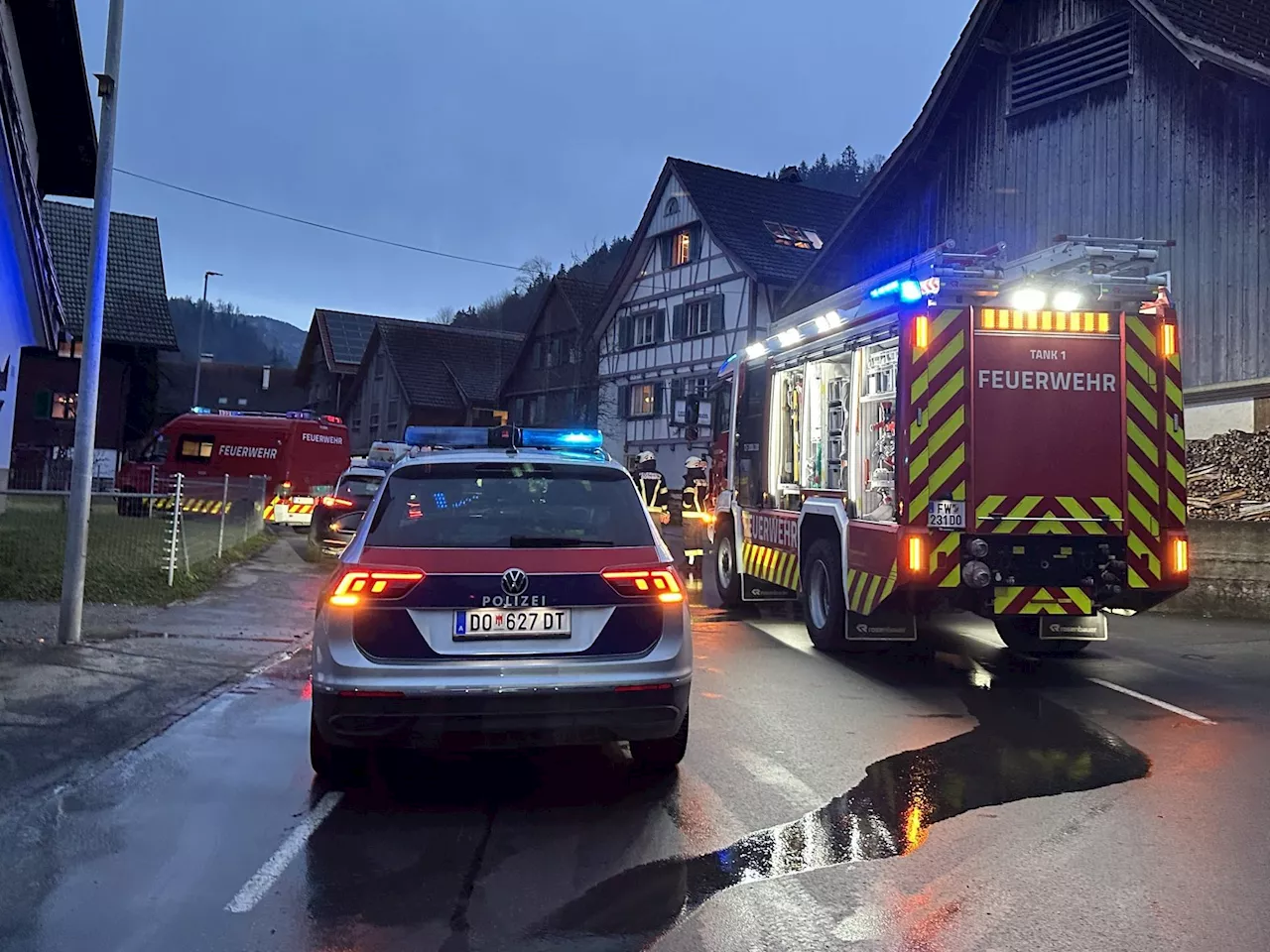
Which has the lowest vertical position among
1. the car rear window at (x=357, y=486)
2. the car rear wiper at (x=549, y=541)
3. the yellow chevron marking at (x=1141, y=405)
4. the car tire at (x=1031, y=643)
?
the car tire at (x=1031, y=643)

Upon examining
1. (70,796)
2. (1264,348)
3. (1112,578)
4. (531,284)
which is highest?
(531,284)

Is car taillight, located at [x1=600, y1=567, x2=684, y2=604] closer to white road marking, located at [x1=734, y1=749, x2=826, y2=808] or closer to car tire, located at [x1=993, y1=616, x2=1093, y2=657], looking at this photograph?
white road marking, located at [x1=734, y1=749, x2=826, y2=808]

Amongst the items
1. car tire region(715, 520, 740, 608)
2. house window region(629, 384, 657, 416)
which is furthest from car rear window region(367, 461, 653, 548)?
house window region(629, 384, 657, 416)

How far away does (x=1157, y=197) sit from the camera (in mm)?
17203

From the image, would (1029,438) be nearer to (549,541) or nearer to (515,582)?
(549,541)

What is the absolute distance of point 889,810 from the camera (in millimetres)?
5066

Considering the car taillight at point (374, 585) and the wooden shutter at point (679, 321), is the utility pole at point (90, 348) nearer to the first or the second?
the car taillight at point (374, 585)

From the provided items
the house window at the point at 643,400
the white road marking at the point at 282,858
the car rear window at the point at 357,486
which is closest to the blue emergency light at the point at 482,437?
the white road marking at the point at 282,858

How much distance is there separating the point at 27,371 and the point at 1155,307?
35121 millimetres

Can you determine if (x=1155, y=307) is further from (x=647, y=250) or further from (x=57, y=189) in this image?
(x=647, y=250)

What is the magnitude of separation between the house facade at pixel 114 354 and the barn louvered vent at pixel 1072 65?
2451 centimetres

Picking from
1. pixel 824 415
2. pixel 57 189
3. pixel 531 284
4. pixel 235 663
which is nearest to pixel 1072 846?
pixel 824 415

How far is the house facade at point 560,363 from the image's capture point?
41.5 meters

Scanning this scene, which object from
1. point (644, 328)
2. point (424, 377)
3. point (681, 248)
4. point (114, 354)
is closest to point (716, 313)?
point (681, 248)
